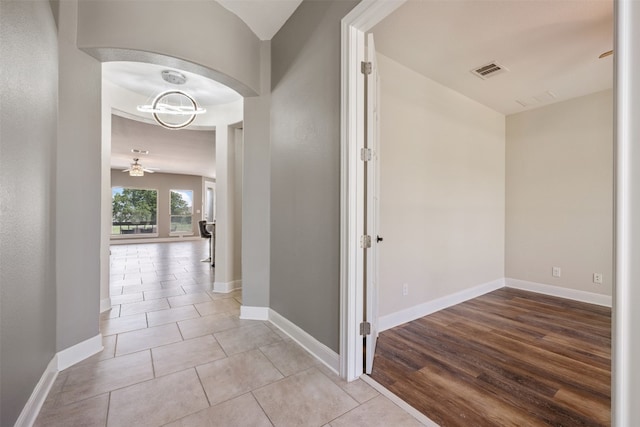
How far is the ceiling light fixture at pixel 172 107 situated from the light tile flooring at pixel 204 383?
247 centimetres

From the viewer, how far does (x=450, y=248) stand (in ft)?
11.2

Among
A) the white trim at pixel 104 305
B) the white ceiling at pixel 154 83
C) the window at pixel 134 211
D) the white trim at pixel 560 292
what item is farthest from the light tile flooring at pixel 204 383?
the window at pixel 134 211

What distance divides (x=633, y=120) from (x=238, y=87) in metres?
2.75

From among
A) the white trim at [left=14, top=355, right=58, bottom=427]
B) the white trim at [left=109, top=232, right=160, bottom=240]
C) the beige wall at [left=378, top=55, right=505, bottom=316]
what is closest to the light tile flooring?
the white trim at [left=14, top=355, right=58, bottom=427]

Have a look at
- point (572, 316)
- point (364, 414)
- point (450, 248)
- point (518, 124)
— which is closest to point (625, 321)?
point (364, 414)

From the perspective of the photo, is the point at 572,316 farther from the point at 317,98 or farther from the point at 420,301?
the point at 317,98

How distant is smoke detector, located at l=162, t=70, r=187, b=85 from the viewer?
3230mm

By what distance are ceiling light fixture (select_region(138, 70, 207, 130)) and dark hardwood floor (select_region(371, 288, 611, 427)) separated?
11.6 feet

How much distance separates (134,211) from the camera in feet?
36.0

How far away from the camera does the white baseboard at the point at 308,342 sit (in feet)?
6.42

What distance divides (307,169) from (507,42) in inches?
87.7

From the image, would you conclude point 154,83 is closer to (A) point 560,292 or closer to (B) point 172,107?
(B) point 172,107

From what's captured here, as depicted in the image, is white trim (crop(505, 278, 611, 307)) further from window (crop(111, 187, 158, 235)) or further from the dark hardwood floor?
window (crop(111, 187, 158, 235))

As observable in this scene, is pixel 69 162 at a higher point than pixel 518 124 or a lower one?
lower
